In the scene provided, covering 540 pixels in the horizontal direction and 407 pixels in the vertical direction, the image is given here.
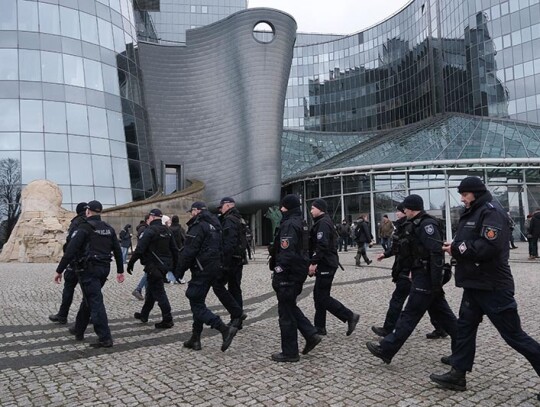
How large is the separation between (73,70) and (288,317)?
25.4 meters

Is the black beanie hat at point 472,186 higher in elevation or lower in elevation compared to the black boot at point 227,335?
higher

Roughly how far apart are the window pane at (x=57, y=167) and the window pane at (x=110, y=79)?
5099mm

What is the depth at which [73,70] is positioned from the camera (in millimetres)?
25859

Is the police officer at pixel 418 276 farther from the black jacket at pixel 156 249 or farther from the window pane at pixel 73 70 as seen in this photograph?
the window pane at pixel 73 70

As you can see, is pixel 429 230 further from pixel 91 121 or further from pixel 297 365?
pixel 91 121

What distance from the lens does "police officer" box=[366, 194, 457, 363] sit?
4383 millimetres

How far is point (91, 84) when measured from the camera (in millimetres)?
26250

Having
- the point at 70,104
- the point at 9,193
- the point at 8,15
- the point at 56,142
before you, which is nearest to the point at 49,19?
the point at 8,15

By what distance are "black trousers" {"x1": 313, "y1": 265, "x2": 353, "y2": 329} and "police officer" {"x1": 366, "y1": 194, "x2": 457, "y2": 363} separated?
109 centimetres

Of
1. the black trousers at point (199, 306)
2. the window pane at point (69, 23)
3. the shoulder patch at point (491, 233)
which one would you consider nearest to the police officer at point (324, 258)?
the black trousers at point (199, 306)

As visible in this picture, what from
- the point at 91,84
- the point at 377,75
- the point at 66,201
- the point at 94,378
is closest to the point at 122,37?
the point at 91,84

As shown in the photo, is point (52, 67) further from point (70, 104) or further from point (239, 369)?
point (239, 369)

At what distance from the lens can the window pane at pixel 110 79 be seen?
88.3 feet

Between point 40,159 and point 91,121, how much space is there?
3.53 meters
